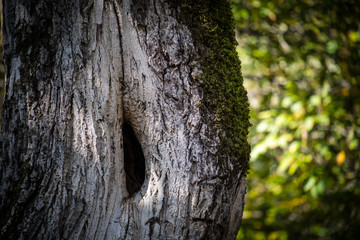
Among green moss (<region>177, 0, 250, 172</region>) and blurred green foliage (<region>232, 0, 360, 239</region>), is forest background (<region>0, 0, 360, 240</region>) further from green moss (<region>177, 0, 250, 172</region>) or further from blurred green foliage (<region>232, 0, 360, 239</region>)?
green moss (<region>177, 0, 250, 172</region>)

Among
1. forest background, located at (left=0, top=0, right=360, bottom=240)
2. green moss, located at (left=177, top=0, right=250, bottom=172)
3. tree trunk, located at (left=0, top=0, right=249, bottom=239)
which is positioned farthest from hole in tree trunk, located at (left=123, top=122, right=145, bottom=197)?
forest background, located at (left=0, top=0, right=360, bottom=240)

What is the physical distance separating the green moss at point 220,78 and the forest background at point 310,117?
146 centimetres

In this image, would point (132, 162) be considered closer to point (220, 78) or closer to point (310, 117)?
point (220, 78)

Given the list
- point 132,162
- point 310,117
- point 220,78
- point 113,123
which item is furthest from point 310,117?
point 113,123

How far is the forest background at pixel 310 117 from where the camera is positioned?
301 cm

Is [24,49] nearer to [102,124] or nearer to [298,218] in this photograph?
[102,124]

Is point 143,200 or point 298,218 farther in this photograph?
point 298,218

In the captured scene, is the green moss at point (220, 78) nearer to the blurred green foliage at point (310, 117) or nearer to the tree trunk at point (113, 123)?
the tree trunk at point (113, 123)

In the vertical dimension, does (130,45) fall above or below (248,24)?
below

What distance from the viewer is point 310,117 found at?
2869 mm

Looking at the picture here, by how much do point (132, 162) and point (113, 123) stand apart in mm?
340

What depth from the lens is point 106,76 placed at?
4.87 feet

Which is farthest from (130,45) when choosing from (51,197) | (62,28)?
(51,197)

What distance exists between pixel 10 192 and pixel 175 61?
1.09 meters
